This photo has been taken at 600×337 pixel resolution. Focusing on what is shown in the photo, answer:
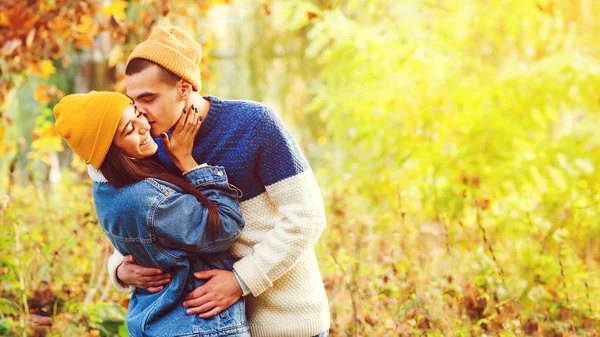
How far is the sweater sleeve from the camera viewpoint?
196 cm

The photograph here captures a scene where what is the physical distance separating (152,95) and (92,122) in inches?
7.6

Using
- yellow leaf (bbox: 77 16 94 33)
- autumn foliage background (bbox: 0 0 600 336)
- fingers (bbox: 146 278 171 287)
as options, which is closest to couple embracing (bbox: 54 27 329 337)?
fingers (bbox: 146 278 171 287)

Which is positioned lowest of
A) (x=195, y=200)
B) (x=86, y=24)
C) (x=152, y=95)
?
(x=86, y=24)

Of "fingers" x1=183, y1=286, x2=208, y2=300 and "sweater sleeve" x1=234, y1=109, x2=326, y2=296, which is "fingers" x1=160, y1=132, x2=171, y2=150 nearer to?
"sweater sleeve" x1=234, y1=109, x2=326, y2=296

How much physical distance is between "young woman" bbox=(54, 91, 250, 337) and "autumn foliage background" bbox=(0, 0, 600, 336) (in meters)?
1.13

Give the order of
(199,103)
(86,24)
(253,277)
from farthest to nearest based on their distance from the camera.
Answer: (86,24), (199,103), (253,277)

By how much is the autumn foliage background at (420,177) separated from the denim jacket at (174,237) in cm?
110

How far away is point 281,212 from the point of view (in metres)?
1.99

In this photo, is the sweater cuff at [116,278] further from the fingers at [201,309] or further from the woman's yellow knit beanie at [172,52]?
the woman's yellow knit beanie at [172,52]

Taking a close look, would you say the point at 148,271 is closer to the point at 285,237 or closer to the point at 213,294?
the point at 213,294

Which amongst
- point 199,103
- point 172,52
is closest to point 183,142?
point 199,103

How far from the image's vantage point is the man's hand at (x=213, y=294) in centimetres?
193

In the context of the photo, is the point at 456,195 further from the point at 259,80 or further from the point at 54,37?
the point at 259,80

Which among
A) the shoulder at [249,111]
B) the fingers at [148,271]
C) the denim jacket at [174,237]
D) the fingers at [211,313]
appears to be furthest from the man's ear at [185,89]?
the fingers at [211,313]
